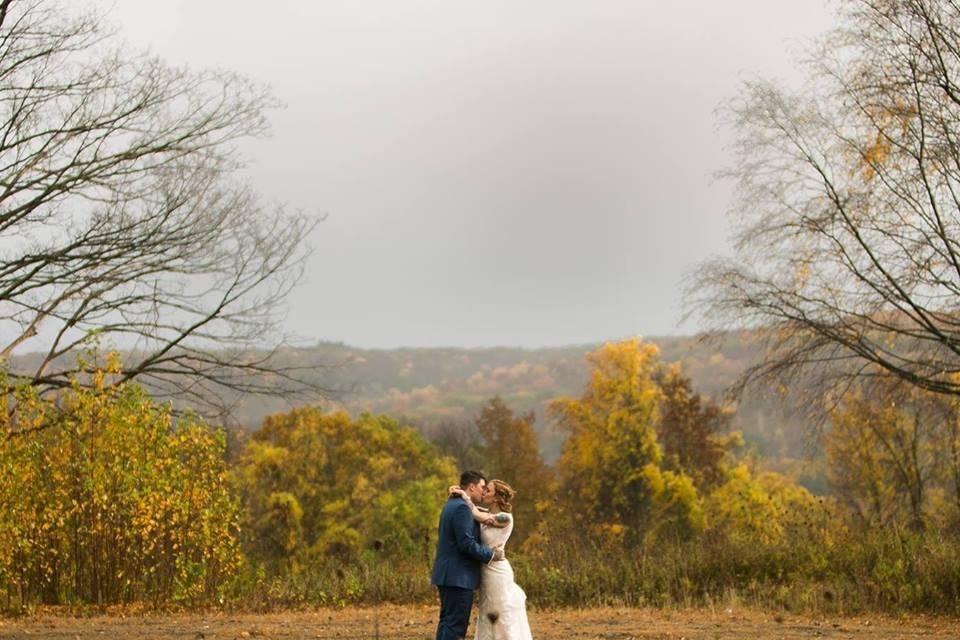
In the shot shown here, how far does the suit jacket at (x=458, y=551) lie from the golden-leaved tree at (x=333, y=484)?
3492cm

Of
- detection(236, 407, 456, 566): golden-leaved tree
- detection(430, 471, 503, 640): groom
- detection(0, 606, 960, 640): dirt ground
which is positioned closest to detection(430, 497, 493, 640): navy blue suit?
detection(430, 471, 503, 640): groom

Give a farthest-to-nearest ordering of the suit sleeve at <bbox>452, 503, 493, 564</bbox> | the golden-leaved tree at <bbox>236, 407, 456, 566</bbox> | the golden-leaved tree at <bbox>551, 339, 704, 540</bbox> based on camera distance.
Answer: the golden-leaved tree at <bbox>236, 407, 456, 566</bbox> < the golden-leaved tree at <bbox>551, 339, 704, 540</bbox> < the suit sleeve at <bbox>452, 503, 493, 564</bbox>

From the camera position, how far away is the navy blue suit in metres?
8.09

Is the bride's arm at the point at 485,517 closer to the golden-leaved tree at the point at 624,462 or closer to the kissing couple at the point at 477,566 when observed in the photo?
the kissing couple at the point at 477,566

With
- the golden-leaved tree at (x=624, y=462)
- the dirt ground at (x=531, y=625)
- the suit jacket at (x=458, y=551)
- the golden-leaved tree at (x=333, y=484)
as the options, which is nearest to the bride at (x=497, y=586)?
the suit jacket at (x=458, y=551)

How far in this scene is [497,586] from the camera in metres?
8.31

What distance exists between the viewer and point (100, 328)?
1384cm

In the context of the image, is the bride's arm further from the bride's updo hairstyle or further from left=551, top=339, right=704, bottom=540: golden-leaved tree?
left=551, top=339, right=704, bottom=540: golden-leaved tree

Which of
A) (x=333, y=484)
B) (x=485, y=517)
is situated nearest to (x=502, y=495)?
(x=485, y=517)

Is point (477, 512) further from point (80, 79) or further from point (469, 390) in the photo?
point (469, 390)

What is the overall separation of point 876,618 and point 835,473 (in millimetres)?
33531

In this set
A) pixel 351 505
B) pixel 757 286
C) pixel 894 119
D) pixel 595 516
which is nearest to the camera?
pixel 894 119

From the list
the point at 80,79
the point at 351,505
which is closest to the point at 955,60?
the point at 80,79

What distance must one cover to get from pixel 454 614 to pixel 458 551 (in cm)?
51
